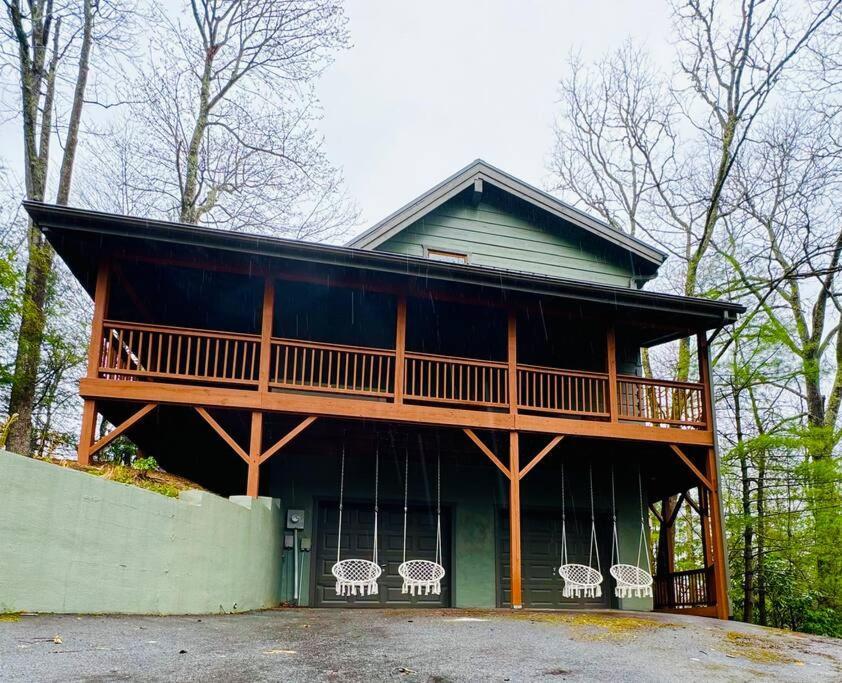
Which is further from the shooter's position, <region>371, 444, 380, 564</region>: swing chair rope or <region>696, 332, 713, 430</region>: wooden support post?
<region>371, 444, 380, 564</region>: swing chair rope

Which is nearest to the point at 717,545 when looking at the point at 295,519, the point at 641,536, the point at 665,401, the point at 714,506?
the point at 714,506

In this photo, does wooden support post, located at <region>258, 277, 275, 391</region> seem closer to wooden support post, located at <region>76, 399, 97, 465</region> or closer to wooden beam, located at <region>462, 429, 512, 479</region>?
wooden support post, located at <region>76, 399, 97, 465</region>

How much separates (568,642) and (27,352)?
11797 millimetres

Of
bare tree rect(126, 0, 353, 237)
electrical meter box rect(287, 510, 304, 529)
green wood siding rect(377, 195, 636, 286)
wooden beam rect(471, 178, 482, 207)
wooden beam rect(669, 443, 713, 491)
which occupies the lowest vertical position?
electrical meter box rect(287, 510, 304, 529)

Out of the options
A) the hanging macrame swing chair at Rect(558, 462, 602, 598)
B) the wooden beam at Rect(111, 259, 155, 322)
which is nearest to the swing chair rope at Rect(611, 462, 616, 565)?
the hanging macrame swing chair at Rect(558, 462, 602, 598)

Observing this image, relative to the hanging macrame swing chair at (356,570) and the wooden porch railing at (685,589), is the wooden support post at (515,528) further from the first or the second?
the wooden porch railing at (685,589)

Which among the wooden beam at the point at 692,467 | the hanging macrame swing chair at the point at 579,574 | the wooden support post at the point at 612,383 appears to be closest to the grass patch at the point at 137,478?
the hanging macrame swing chair at the point at 579,574

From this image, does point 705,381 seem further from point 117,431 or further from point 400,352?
point 117,431

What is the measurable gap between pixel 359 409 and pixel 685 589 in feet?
21.6

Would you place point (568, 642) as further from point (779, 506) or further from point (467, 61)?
point (467, 61)

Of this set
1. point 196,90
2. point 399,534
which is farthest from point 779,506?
point 196,90

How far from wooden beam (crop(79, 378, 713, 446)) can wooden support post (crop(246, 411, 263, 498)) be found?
0.18m

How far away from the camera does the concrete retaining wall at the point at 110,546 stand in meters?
6.09

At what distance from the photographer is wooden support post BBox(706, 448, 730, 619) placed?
11375 mm
